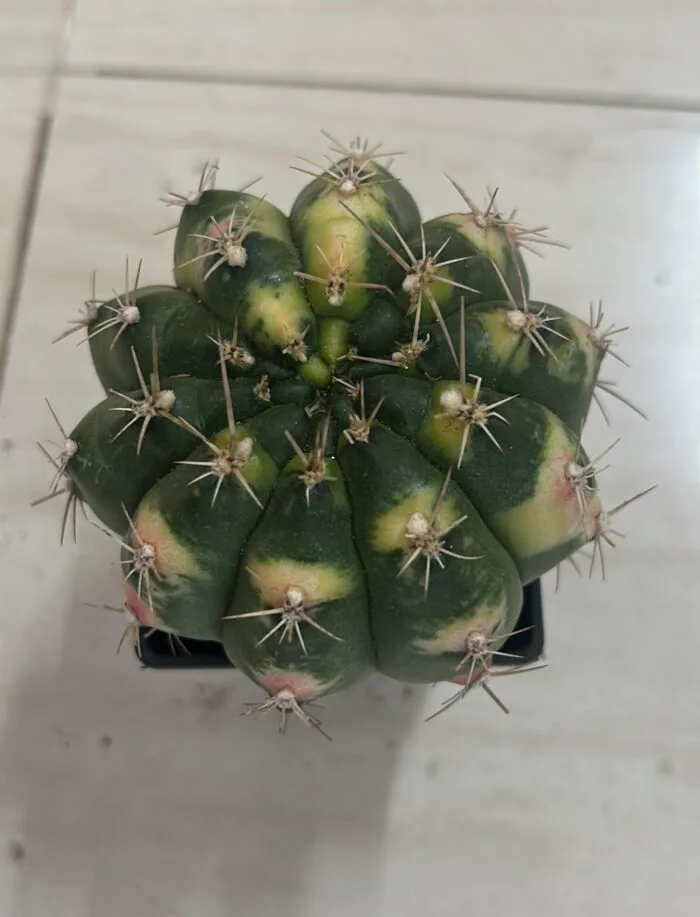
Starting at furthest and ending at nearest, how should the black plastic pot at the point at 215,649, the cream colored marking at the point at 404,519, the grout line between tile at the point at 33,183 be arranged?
the grout line between tile at the point at 33,183
the black plastic pot at the point at 215,649
the cream colored marking at the point at 404,519

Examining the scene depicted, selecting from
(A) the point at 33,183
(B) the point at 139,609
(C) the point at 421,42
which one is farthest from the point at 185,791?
(C) the point at 421,42

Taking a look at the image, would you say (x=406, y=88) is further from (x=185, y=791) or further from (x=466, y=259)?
(x=185, y=791)

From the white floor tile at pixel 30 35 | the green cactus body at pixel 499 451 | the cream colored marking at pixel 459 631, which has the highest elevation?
the white floor tile at pixel 30 35

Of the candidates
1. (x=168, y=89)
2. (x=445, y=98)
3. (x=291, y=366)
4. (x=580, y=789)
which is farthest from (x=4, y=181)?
(x=580, y=789)

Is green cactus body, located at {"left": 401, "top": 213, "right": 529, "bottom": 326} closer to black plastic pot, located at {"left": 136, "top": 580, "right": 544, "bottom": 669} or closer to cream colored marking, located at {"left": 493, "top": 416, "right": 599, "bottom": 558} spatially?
cream colored marking, located at {"left": 493, "top": 416, "right": 599, "bottom": 558}

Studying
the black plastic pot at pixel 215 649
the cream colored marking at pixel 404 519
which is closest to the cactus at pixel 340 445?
the cream colored marking at pixel 404 519

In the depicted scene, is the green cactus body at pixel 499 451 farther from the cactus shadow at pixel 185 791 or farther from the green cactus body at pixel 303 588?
the cactus shadow at pixel 185 791

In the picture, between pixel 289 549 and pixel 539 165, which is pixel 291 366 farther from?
pixel 539 165
